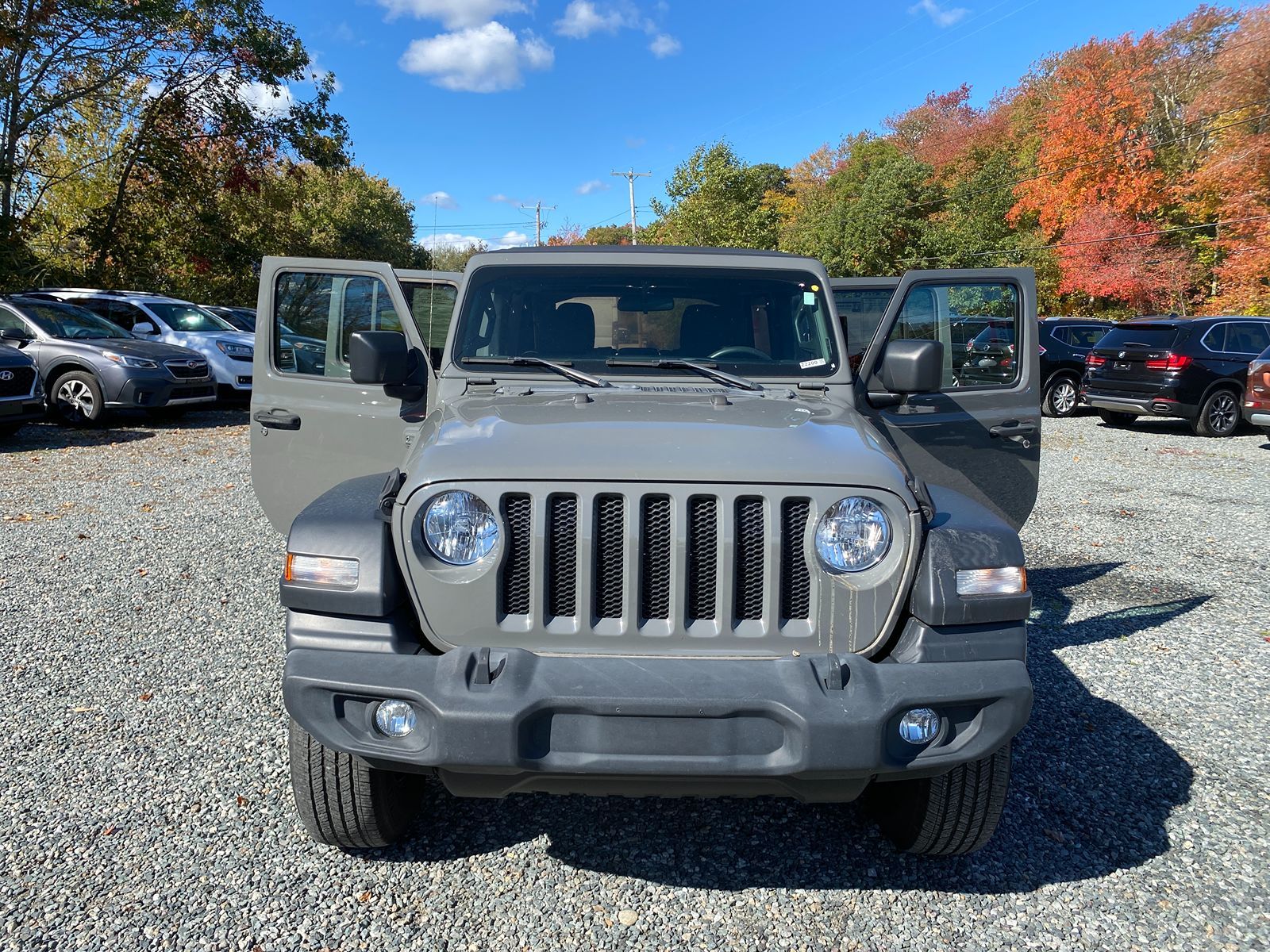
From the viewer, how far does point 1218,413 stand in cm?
1372

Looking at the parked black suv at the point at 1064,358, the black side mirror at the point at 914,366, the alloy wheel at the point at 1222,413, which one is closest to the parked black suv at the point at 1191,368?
the alloy wheel at the point at 1222,413

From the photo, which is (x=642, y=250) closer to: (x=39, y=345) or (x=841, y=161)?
(x=39, y=345)

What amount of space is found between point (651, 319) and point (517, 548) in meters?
1.60

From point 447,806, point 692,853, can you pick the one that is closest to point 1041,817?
point 692,853

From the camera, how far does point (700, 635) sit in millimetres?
2496

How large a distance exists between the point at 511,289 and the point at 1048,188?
123ft

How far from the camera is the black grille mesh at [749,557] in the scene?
2.50 metres

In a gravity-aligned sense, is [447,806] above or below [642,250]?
below

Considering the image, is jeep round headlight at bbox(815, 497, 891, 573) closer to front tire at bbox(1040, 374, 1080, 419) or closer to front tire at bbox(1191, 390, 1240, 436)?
front tire at bbox(1191, 390, 1240, 436)

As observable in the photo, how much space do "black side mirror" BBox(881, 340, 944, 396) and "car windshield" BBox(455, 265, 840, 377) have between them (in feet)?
0.79

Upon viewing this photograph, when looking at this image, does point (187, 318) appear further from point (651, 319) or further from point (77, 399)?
point (651, 319)

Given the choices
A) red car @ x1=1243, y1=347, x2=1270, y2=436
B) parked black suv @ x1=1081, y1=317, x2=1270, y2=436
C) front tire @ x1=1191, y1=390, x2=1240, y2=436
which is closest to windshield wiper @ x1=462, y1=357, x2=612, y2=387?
red car @ x1=1243, y1=347, x2=1270, y2=436

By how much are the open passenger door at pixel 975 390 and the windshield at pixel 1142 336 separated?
36.6ft

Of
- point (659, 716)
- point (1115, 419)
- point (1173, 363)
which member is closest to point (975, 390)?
point (659, 716)
